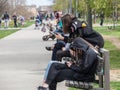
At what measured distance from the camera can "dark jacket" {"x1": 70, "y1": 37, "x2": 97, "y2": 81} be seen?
29.5 feet

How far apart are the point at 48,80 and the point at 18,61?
31.3 ft

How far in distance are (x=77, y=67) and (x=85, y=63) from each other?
10.4 inches

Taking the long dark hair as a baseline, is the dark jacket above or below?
below

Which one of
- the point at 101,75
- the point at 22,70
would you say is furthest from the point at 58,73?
the point at 22,70

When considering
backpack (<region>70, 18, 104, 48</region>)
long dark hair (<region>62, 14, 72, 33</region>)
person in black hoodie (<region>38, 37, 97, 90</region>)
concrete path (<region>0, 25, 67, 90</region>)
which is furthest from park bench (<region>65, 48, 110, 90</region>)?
concrete path (<region>0, 25, 67, 90</region>)

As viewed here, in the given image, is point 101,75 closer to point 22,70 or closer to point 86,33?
point 86,33

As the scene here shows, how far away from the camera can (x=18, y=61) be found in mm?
18828

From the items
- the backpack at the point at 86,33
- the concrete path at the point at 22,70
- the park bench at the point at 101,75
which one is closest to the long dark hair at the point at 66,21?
the backpack at the point at 86,33

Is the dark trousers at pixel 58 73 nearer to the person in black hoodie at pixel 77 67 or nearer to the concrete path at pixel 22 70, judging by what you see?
the person in black hoodie at pixel 77 67

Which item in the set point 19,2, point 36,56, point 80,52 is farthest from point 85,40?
point 19,2

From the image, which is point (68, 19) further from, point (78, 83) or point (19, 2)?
point (19, 2)

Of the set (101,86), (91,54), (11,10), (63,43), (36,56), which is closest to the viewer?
(91,54)

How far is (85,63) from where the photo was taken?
29.5 feet

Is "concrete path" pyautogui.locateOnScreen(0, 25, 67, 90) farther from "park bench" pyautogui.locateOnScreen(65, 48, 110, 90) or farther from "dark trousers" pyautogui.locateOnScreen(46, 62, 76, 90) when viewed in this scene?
"park bench" pyautogui.locateOnScreen(65, 48, 110, 90)
